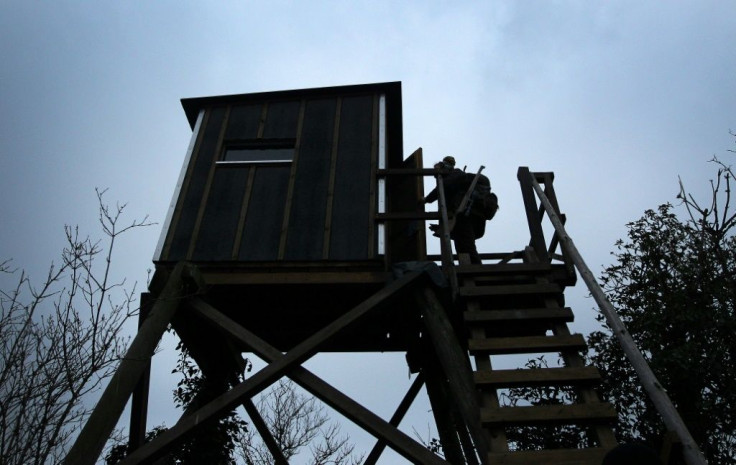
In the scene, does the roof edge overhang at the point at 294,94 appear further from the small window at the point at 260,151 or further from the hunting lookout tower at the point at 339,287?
the small window at the point at 260,151

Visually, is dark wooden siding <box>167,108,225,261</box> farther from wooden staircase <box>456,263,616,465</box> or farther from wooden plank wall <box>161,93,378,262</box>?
wooden staircase <box>456,263,616,465</box>

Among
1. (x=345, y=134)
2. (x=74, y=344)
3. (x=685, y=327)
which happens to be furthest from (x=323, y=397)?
(x=685, y=327)

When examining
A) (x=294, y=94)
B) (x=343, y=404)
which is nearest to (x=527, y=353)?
(x=343, y=404)

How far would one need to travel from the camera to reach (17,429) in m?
4.09

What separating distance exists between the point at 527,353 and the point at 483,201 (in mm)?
2661

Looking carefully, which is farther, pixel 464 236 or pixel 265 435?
pixel 265 435

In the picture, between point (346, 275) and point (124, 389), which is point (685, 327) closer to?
point (346, 275)

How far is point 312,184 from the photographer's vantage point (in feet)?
23.3

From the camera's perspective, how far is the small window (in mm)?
7629

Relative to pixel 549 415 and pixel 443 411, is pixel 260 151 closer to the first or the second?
pixel 443 411

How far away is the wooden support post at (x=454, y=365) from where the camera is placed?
4.49m

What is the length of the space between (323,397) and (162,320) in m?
1.89

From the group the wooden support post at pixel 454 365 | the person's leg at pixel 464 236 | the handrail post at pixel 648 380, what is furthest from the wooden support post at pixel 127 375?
the handrail post at pixel 648 380

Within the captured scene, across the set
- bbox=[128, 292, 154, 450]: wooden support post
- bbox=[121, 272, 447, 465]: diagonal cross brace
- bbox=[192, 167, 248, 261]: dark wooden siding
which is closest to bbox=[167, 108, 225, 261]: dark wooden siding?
bbox=[192, 167, 248, 261]: dark wooden siding
